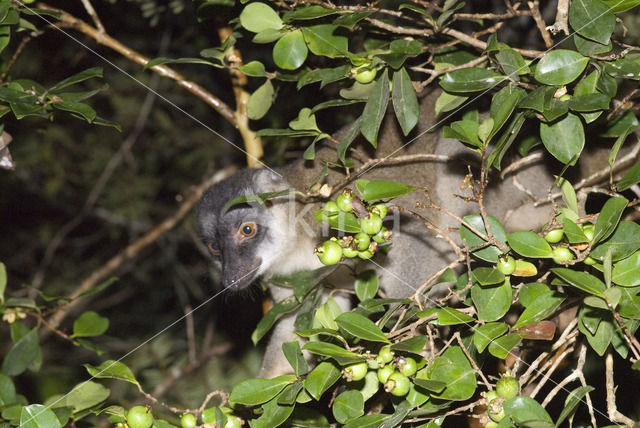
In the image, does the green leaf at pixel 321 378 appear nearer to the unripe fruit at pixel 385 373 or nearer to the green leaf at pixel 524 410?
the unripe fruit at pixel 385 373

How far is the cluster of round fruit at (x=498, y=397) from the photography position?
1.57m

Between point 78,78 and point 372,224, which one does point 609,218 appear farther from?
point 78,78

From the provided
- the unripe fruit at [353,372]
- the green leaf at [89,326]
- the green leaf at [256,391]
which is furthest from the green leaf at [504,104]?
the green leaf at [89,326]

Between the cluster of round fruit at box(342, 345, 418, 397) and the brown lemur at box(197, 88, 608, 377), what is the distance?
1374mm

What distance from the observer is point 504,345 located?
1686mm

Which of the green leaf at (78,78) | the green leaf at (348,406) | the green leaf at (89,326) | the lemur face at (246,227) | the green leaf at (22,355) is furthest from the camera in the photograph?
the lemur face at (246,227)

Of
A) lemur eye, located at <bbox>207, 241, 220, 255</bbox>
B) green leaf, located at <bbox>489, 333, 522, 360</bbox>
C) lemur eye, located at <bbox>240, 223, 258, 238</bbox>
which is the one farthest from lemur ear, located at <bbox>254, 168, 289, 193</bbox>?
green leaf, located at <bbox>489, 333, 522, 360</bbox>

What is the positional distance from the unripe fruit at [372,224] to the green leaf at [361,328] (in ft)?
0.81

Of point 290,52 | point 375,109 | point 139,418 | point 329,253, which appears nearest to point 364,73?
point 375,109

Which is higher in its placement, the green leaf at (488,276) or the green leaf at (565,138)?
the green leaf at (565,138)

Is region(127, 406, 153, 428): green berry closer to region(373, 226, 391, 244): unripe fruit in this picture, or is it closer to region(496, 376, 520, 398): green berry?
region(373, 226, 391, 244): unripe fruit

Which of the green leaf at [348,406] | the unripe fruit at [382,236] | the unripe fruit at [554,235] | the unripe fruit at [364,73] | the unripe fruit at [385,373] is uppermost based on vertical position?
the unripe fruit at [364,73]

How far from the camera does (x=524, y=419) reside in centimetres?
151

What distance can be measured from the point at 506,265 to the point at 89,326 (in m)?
1.74
